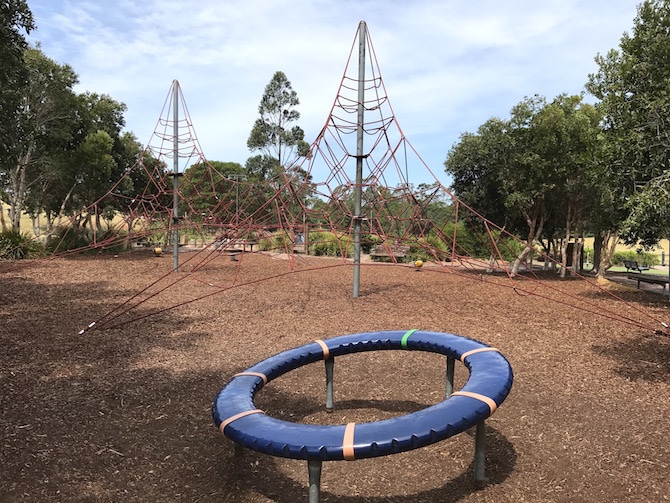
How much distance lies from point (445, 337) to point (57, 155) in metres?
18.7

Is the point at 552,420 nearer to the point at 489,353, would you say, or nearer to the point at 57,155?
the point at 489,353

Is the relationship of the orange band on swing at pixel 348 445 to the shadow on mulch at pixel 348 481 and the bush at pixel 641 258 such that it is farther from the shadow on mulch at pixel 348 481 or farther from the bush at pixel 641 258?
the bush at pixel 641 258

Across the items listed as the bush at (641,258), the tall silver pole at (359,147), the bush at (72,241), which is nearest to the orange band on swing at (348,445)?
the tall silver pole at (359,147)

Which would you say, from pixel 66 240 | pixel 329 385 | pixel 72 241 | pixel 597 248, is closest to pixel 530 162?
pixel 597 248

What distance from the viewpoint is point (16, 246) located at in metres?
15.5

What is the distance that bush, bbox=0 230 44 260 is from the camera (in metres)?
16.0

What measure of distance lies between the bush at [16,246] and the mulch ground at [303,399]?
7.43 m

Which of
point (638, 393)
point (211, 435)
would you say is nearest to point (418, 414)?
point (211, 435)

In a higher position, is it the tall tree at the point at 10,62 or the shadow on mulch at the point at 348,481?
the tall tree at the point at 10,62

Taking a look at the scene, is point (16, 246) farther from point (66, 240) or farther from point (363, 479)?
point (363, 479)

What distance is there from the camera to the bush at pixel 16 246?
15961 mm

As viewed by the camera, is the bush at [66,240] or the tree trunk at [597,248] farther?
the bush at [66,240]

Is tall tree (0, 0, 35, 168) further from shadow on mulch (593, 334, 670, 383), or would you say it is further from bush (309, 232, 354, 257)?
bush (309, 232, 354, 257)

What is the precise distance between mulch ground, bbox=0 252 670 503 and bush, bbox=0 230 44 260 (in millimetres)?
7426
